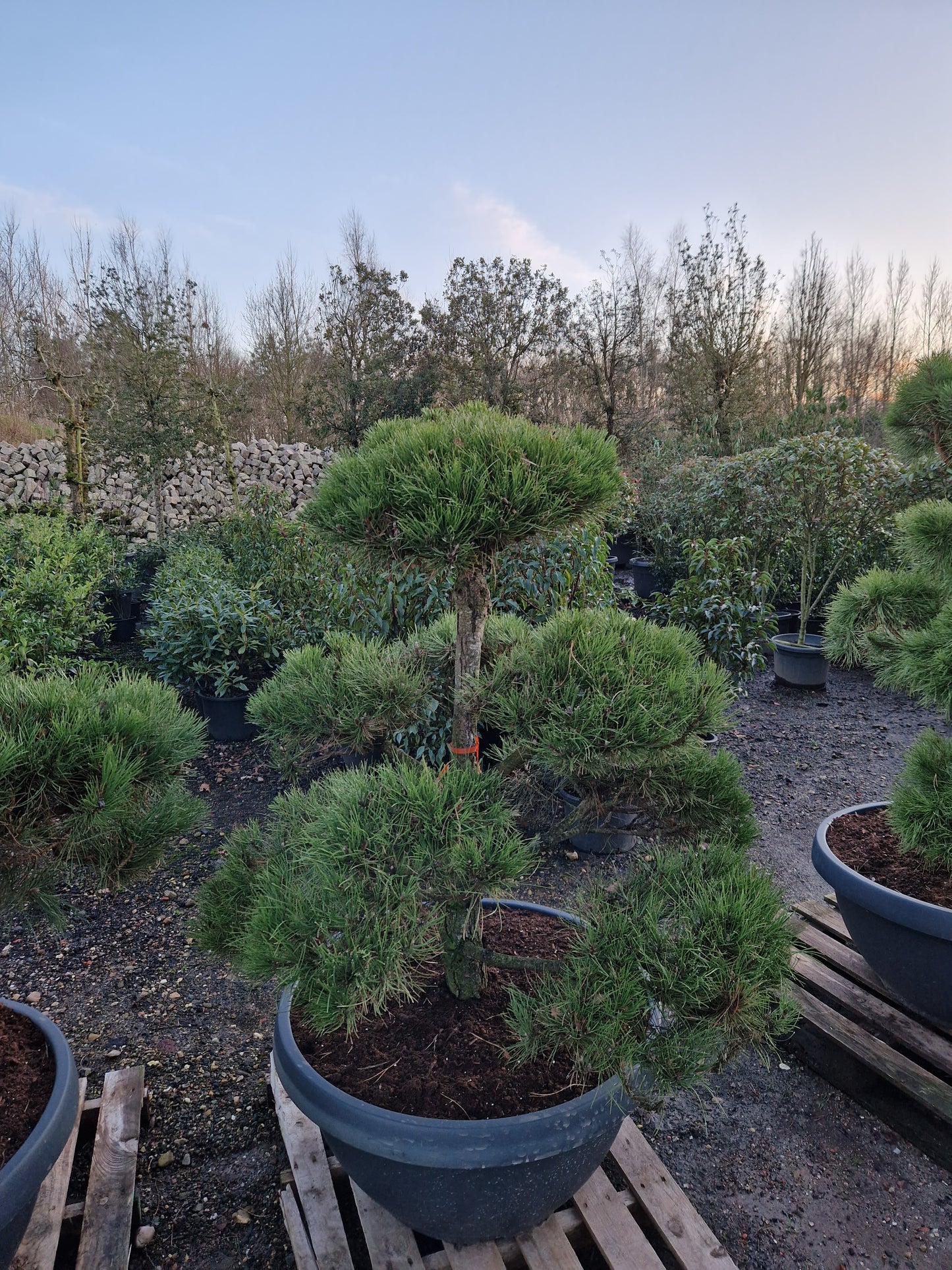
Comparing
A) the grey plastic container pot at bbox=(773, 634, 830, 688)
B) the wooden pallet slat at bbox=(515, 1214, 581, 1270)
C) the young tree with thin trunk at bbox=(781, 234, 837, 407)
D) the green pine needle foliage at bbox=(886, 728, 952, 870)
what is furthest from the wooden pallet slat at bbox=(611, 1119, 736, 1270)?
the young tree with thin trunk at bbox=(781, 234, 837, 407)

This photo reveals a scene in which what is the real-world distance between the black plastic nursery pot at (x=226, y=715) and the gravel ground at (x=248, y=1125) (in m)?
1.26

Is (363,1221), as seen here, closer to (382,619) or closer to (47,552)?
(382,619)

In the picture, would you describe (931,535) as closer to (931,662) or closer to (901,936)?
(931,662)

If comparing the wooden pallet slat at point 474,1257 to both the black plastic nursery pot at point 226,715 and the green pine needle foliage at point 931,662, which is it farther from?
the black plastic nursery pot at point 226,715

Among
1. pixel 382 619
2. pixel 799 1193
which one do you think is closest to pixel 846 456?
pixel 382 619

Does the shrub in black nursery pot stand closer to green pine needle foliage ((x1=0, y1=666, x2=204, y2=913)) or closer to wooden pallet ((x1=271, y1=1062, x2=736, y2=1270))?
wooden pallet ((x1=271, y1=1062, x2=736, y2=1270))

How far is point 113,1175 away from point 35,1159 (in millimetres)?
394

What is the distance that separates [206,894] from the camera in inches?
52.4

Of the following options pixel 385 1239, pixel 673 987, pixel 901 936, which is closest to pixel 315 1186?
pixel 385 1239

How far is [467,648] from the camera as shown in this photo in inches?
50.7

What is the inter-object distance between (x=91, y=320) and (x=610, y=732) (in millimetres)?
11395

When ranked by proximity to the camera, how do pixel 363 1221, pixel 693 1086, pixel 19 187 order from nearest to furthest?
pixel 693 1086 → pixel 363 1221 → pixel 19 187

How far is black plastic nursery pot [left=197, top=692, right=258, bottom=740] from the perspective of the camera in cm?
401

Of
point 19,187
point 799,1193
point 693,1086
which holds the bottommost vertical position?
point 799,1193
